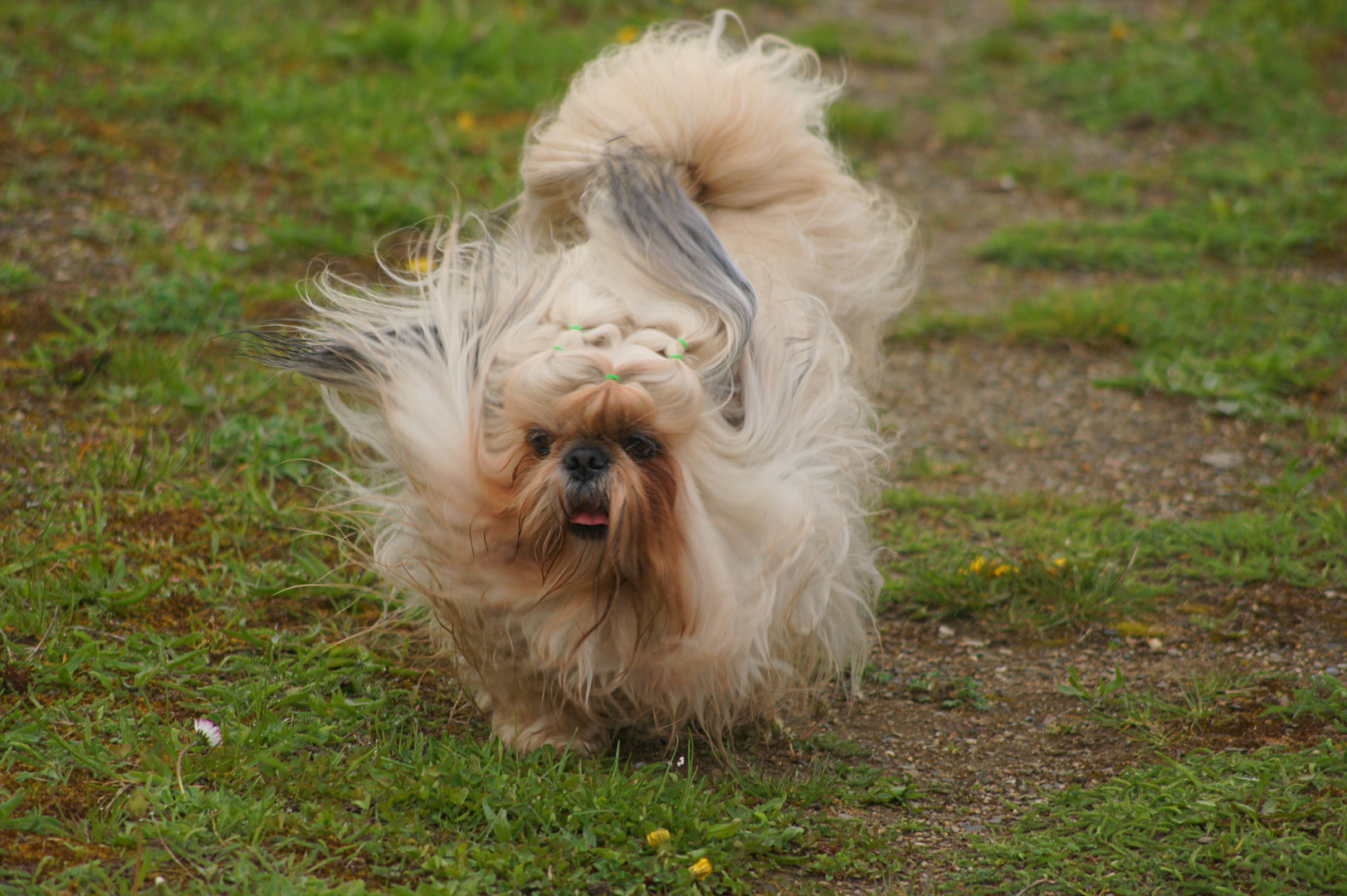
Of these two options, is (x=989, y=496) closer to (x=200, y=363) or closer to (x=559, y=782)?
(x=559, y=782)

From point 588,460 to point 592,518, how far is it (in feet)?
0.37

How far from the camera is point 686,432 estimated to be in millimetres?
2568

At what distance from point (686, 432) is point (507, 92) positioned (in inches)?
153

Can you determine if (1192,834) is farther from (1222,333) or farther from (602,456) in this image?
(1222,333)

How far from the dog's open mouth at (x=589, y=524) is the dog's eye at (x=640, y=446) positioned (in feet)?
0.42

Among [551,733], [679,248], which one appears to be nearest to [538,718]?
[551,733]

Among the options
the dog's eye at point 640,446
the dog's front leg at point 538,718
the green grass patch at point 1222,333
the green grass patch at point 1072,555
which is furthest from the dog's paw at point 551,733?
the green grass patch at point 1222,333

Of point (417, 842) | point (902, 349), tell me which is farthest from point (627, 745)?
point (902, 349)

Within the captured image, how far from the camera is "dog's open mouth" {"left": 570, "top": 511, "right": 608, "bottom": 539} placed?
8.19 feet

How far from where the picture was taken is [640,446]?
2.52m

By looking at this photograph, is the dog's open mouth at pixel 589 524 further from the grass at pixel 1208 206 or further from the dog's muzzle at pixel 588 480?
the grass at pixel 1208 206

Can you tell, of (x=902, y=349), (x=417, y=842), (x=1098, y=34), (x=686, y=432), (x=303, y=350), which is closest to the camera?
(x=417, y=842)

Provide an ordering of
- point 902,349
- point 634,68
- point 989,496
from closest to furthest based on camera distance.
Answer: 1. point 634,68
2. point 989,496
3. point 902,349

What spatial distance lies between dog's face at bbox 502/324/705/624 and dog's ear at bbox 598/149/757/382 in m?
0.20
